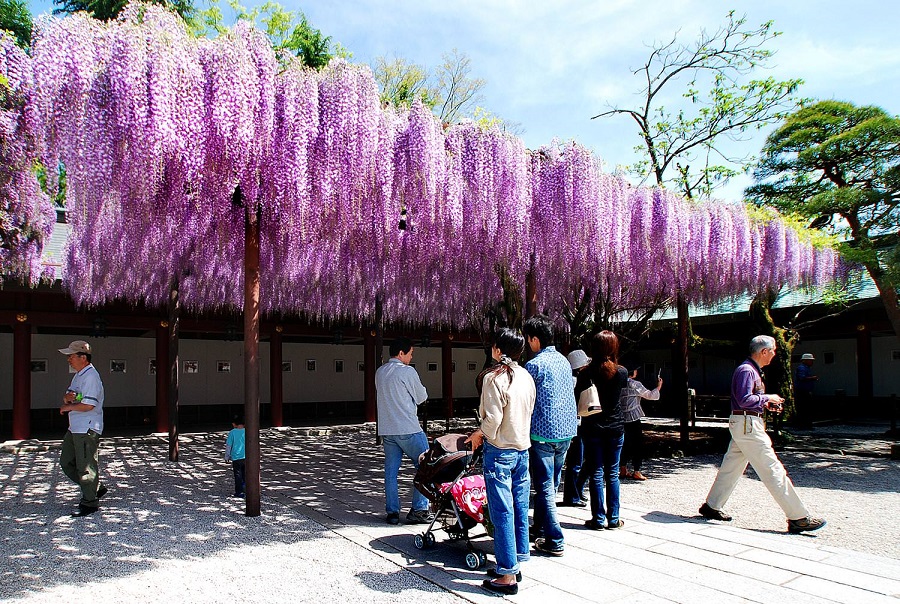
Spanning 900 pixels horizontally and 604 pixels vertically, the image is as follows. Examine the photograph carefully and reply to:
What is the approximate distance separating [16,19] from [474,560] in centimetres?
1764

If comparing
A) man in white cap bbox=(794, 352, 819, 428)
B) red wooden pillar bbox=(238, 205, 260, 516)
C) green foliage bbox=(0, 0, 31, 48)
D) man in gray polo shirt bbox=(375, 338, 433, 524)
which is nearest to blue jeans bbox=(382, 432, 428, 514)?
man in gray polo shirt bbox=(375, 338, 433, 524)

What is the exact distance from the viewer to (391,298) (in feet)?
34.8

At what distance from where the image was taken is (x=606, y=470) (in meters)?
4.25

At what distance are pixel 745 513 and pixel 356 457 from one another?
16.5 ft

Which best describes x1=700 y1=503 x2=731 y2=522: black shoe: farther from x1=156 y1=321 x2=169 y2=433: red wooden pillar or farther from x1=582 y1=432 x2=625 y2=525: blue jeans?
x1=156 y1=321 x2=169 y2=433: red wooden pillar

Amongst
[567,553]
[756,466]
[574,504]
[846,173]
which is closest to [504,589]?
[567,553]

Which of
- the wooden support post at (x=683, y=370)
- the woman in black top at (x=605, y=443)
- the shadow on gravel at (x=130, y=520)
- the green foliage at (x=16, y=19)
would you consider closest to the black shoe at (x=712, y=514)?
the woman in black top at (x=605, y=443)

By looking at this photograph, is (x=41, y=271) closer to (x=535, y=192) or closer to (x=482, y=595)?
(x=535, y=192)

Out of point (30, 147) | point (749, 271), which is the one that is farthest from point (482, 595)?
point (749, 271)

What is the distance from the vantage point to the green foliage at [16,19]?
46.5ft

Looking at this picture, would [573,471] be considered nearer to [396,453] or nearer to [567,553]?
[567,553]

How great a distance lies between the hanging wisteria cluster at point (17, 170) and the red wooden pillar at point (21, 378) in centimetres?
222

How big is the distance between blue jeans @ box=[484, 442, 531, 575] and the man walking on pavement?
11.1 inches

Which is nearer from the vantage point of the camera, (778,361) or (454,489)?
(454,489)
